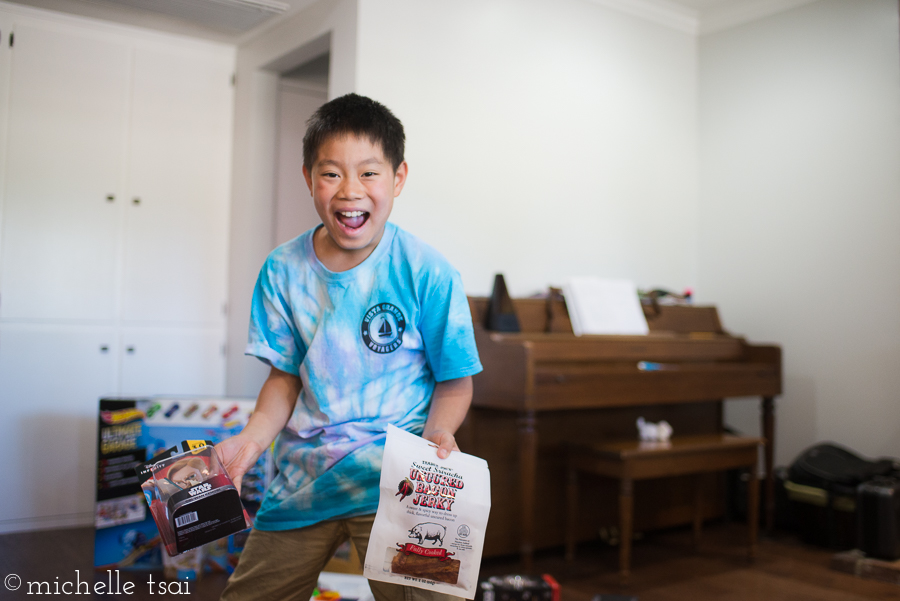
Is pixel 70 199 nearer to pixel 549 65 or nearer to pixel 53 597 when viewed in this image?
pixel 53 597

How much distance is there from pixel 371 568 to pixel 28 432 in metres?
1.15

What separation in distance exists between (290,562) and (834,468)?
3.12 metres

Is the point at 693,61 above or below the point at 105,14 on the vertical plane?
above

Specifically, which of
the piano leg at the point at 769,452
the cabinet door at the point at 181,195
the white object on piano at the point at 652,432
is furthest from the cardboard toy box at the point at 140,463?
the piano leg at the point at 769,452

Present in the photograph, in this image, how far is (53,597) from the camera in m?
2.23

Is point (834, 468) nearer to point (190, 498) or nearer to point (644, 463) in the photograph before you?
point (644, 463)

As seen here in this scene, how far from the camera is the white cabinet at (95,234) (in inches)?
67.6

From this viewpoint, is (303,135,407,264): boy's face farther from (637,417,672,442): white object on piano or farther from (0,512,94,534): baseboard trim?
(637,417,672,442): white object on piano

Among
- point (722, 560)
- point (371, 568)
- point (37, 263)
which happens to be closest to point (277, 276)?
point (371, 568)

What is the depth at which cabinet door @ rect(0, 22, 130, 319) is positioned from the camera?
1.69 metres

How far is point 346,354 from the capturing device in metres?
1.25

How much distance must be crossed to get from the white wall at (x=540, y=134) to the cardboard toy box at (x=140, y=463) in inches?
45.3

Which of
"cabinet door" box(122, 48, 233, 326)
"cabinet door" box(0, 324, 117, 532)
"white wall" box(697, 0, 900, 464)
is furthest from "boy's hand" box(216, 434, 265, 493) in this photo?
"white wall" box(697, 0, 900, 464)

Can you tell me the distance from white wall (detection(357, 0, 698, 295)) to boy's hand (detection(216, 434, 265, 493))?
2099 millimetres
